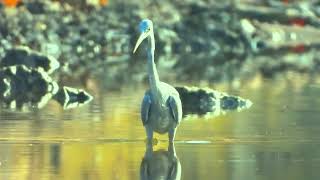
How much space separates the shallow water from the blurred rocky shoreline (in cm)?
1534

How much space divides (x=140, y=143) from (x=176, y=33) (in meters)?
34.3

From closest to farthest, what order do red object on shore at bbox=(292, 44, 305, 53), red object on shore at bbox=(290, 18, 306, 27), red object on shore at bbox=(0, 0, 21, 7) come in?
red object on shore at bbox=(0, 0, 21, 7) < red object on shore at bbox=(292, 44, 305, 53) < red object on shore at bbox=(290, 18, 306, 27)

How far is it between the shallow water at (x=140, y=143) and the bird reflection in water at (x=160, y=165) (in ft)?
0.30

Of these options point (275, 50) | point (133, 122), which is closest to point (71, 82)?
point (133, 122)

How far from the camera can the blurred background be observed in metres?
13.5

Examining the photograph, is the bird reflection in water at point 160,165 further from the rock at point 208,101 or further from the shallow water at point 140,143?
the rock at point 208,101

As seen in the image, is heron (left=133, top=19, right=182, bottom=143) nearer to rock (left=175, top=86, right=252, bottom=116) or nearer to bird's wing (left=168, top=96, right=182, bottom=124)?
bird's wing (left=168, top=96, right=182, bottom=124)

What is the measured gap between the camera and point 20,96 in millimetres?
23625

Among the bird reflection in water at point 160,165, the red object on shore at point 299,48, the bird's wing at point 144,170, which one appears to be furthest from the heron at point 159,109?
the red object on shore at point 299,48

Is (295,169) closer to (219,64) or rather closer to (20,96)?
(20,96)

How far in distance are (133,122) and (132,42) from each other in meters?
28.3

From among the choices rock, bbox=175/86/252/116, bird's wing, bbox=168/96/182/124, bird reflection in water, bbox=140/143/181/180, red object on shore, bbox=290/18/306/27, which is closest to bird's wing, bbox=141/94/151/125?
bird's wing, bbox=168/96/182/124

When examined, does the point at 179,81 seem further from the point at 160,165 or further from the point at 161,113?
the point at 160,165

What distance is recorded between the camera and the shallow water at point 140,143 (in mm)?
12758
